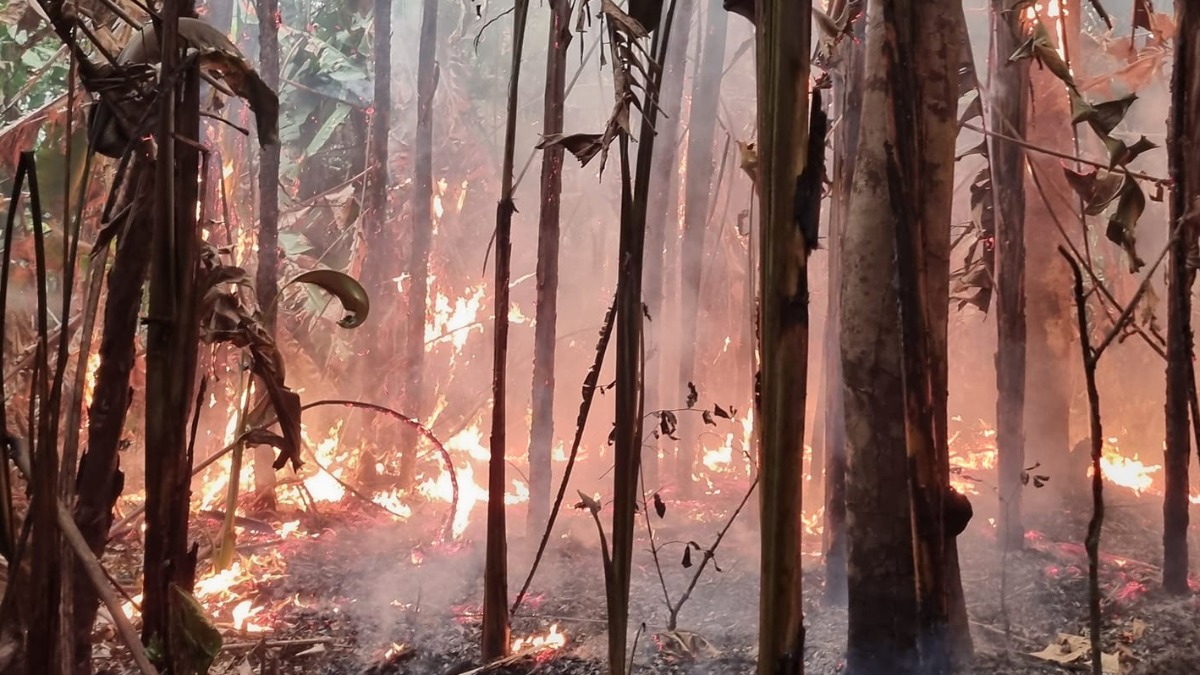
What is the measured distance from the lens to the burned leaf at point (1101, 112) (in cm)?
152

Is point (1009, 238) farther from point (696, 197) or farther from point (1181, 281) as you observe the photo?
point (696, 197)

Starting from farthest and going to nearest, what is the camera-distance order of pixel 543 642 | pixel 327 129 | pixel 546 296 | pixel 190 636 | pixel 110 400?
1. pixel 327 129
2. pixel 546 296
3. pixel 543 642
4. pixel 110 400
5. pixel 190 636

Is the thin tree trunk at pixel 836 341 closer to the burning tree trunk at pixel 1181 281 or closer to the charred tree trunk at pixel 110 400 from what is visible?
the burning tree trunk at pixel 1181 281

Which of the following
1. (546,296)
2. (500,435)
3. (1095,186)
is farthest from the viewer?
(546,296)

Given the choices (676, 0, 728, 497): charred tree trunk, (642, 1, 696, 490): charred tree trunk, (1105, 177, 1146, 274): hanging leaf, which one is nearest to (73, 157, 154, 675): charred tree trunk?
(1105, 177, 1146, 274): hanging leaf

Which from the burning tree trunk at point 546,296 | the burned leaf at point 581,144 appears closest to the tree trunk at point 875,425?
the burned leaf at point 581,144

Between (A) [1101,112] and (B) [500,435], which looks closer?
(A) [1101,112]

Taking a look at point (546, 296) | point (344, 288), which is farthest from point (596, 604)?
point (344, 288)

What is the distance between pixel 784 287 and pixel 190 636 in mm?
793

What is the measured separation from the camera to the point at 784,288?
2.49ft

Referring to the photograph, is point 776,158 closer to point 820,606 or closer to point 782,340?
point 782,340

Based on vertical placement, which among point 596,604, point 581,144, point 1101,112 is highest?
point 1101,112

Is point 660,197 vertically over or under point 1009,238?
over

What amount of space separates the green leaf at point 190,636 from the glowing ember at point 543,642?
1.21 meters
